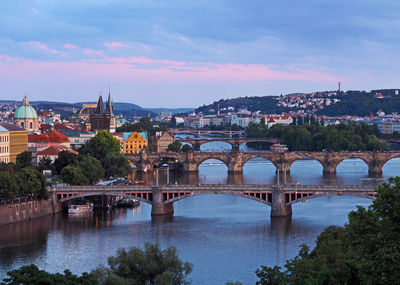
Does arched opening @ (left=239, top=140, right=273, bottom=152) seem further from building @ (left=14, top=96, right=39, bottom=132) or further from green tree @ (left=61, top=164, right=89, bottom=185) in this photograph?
green tree @ (left=61, top=164, right=89, bottom=185)

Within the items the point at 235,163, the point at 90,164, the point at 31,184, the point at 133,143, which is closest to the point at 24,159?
the point at 90,164

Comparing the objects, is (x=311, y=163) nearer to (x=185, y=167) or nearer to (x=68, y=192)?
(x=185, y=167)

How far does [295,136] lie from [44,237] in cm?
6993

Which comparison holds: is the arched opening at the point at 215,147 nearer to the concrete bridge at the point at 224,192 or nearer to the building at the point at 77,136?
the building at the point at 77,136

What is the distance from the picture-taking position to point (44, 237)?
3806 centimetres

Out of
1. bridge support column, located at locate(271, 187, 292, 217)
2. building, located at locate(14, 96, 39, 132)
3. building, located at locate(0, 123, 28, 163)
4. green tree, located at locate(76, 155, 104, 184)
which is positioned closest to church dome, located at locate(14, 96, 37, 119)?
building, located at locate(14, 96, 39, 132)

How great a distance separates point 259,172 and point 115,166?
53.7 ft

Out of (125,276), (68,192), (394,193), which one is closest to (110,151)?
(68,192)

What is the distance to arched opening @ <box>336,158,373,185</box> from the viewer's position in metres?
62.8

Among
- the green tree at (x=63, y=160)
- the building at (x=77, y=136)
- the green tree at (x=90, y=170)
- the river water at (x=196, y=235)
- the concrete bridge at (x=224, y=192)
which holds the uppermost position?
the building at (x=77, y=136)

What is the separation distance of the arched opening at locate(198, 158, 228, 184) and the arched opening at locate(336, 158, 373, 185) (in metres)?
9.36

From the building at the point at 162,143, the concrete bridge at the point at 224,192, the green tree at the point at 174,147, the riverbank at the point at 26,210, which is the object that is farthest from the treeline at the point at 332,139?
the riverbank at the point at 26,210

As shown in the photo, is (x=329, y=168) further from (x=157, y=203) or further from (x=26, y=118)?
(x=26, y=118)

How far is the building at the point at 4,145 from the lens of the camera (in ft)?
195
